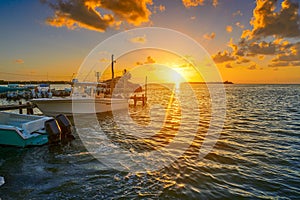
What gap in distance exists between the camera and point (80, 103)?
62.1 ft

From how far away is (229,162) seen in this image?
8.17 meters

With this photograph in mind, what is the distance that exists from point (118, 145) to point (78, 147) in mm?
1975

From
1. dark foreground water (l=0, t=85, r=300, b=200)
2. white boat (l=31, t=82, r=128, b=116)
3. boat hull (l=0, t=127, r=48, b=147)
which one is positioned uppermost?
white boat (l=31, t=82, r=128, b=116)

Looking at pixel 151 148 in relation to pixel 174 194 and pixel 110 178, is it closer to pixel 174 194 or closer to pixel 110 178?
pixel 110 178

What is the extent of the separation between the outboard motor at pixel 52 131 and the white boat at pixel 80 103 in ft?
A: 27.6

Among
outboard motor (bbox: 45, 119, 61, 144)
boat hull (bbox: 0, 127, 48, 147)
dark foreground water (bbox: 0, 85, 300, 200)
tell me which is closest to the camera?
dark foreground water (bbox: 0, 85, 300, 200)

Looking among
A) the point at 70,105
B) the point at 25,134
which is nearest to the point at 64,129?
the point at 25,134

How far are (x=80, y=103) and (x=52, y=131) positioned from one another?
9211 millimetres

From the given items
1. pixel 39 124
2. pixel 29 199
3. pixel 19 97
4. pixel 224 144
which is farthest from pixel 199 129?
pixel 19 97

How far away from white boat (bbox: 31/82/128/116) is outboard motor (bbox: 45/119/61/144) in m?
8.40

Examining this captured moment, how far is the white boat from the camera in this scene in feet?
59.0

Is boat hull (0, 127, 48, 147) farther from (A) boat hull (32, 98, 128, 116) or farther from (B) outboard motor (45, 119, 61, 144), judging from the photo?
(A) boat hull (32, 98, 128, 116)

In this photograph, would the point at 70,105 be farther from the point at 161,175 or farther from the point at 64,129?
the point at 161,175

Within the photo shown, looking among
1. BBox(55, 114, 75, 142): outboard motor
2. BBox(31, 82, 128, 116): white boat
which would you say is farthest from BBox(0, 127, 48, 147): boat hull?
BBox(31, 82, 128, 116): white boat
